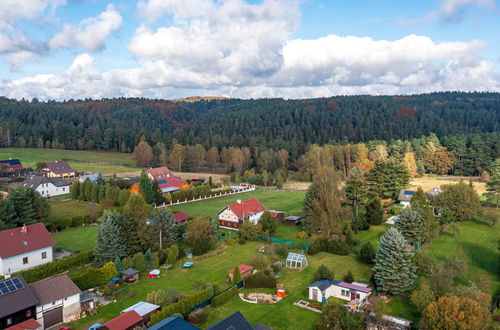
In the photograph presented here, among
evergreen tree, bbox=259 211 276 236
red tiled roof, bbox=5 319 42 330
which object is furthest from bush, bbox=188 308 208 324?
evergreen tree, bbox=259 211 276 236

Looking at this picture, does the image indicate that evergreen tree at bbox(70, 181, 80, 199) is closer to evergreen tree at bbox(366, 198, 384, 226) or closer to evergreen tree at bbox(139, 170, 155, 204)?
evergreen tree at bbox(139, 170, 155, 204)

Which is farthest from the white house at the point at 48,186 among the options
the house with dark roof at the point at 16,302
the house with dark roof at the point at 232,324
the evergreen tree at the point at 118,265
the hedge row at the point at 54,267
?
the house with dark roof at the point at 232,324

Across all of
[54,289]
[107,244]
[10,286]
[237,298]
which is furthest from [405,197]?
[10,286]

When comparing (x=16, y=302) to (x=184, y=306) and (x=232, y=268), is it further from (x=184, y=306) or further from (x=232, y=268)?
(x=232, y=268)

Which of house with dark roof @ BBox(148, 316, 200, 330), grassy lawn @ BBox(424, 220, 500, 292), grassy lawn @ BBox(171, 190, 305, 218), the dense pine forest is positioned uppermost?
the dense pine forest

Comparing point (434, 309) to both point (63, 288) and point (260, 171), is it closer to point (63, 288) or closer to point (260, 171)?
point (63, 288)

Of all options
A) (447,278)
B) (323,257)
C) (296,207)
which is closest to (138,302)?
(323,257)

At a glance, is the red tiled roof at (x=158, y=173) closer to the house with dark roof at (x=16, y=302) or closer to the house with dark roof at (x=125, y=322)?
the house with dark roof at (x=16, y=302)
